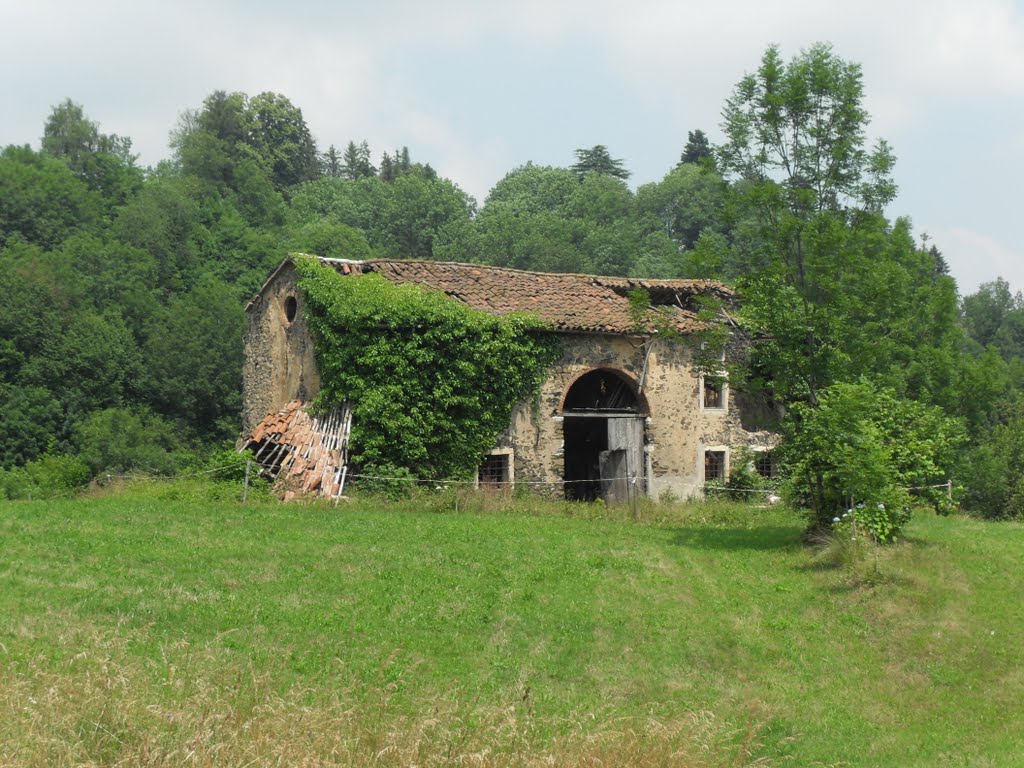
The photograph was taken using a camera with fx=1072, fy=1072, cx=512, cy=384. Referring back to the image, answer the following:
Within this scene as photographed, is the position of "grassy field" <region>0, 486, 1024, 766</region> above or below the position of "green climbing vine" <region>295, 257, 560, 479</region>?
below

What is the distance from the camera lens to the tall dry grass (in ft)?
27.0

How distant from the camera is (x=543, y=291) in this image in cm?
2861

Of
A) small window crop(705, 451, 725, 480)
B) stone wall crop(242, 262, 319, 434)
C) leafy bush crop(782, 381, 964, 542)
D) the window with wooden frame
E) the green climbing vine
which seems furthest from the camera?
small window crop(705, 451, 725, 480)

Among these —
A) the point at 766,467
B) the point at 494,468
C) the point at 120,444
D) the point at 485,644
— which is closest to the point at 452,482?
the point at 494,468

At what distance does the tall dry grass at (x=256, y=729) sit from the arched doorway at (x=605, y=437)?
15805 mm

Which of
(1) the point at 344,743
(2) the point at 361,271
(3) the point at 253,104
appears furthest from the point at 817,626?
(3) the point at 253,104

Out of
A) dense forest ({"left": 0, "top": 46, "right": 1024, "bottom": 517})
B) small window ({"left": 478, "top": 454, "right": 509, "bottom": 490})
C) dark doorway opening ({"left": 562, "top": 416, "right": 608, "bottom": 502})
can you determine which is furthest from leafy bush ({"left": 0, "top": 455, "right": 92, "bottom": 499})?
dark doorway opening ({"left": 562, "top": 416, "right": 608, "bottom": 502})

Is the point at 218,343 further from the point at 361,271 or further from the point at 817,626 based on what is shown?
the point at 817,626

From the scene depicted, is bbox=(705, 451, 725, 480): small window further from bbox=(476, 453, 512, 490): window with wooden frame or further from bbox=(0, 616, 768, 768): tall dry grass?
bbox=(0, 616, 768, 768): tall dry grass

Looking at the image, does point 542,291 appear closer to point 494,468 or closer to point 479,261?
point 494,468

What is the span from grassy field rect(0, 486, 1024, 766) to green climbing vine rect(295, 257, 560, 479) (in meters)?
4.18

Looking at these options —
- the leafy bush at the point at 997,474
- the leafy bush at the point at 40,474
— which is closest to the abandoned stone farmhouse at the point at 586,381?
the leafy bush at the point at 40,474

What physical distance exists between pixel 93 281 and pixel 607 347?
135 ft

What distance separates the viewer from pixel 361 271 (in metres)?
27.4
